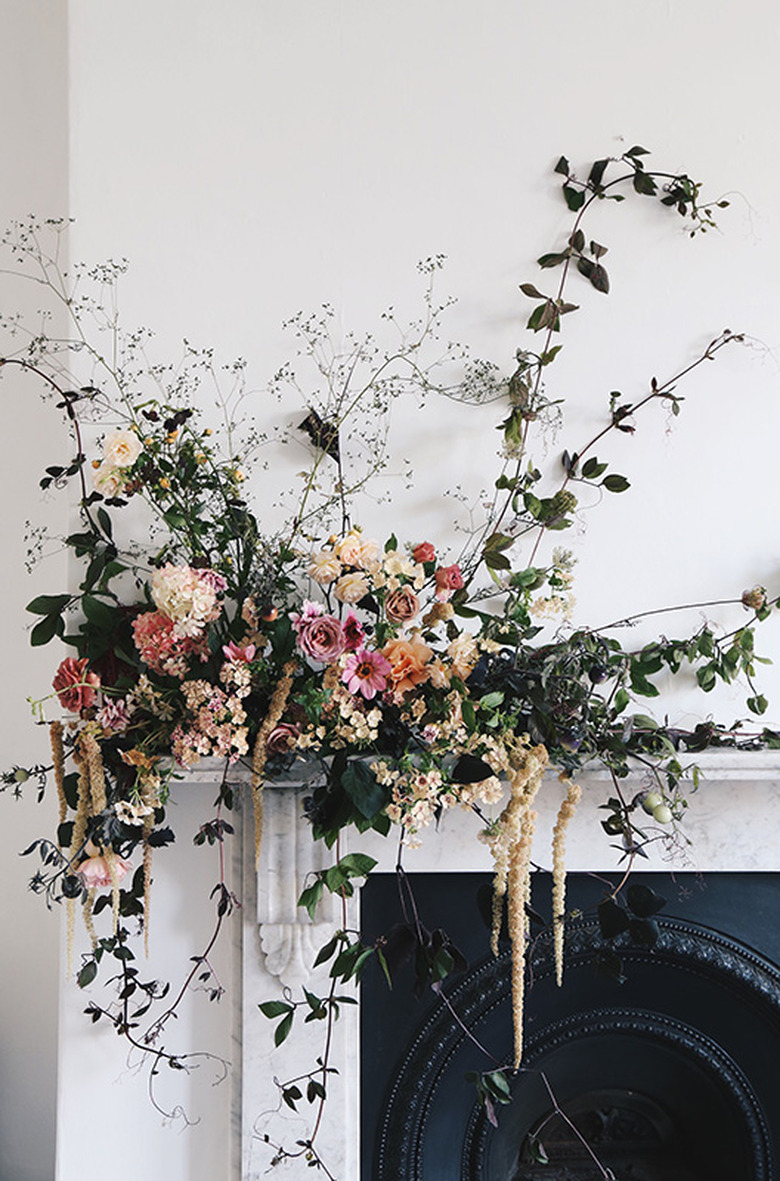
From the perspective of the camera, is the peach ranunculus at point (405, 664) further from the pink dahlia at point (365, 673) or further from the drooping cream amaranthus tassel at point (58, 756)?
the drooping cream amaranthus tassel at point (58, 756)

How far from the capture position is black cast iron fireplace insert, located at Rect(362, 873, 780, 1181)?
152 cm

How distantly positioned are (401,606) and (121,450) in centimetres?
45

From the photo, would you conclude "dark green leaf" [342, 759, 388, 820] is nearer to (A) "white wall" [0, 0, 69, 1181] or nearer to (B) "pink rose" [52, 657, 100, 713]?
(B) "pink rose" [52, 657, 100, 713]

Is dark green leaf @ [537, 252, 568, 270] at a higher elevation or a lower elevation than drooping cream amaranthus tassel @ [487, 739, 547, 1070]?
higher

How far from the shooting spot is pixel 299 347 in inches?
59.3

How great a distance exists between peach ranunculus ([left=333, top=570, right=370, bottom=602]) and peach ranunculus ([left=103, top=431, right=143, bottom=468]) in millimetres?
342

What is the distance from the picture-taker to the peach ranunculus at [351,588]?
4.25 feet

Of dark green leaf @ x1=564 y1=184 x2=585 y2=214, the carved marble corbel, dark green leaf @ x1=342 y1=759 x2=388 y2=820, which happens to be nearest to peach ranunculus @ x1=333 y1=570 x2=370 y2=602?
dark green leaf @ x1=342 y1=759 x2=388 y2=820

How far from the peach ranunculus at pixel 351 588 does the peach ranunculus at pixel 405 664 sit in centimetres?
8

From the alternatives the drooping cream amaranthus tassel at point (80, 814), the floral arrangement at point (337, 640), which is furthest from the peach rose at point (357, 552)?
the drooping cream amaranthus tassel at point (80, 814)

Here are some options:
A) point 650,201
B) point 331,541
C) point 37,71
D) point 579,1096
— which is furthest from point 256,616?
point 37,71

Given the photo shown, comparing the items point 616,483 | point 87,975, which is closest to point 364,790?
point 87,975

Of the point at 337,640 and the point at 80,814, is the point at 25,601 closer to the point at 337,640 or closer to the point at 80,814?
the point at 80,814

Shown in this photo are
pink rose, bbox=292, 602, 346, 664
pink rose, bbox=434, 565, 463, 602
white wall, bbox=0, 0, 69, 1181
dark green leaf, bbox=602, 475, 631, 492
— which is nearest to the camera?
pink rose, bbox=292, 602, 346, 664
